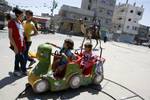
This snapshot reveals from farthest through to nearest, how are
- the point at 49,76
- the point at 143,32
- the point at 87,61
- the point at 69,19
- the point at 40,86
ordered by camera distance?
the point at 143,32 → the point at 69,19 → the point at 87,61 → the point at 49,76 → the point at 40,86

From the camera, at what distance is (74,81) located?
5.17 metres

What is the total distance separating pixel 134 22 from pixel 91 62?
64053 millimetres

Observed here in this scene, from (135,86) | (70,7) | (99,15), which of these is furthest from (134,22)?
(135,86)

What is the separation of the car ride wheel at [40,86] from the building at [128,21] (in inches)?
2352

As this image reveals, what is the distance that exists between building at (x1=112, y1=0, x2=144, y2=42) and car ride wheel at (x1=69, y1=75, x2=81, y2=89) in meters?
59.0

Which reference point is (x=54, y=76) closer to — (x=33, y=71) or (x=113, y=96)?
(x=33, y=71)

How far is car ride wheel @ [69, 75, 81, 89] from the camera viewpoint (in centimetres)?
511

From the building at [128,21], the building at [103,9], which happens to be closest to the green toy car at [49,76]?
the building at [103,9]

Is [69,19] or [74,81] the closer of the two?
[74,81]

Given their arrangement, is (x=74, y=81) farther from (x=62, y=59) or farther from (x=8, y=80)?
(x=8, y=80)

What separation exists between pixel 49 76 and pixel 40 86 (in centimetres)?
28

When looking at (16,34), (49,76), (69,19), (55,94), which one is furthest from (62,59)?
(69,19)

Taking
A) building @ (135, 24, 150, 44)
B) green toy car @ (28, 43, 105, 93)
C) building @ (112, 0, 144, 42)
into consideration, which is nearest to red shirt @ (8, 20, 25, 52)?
green toy car @ (28, 43, 105, 93)

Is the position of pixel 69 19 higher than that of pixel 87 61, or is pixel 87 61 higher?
pixel 87 61
